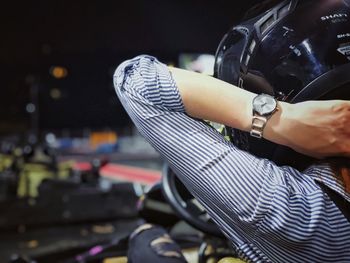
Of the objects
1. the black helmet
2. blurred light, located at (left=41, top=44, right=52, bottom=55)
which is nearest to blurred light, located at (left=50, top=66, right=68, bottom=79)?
blurred light, located at (left=41, top=44, right=52, bottom=55)

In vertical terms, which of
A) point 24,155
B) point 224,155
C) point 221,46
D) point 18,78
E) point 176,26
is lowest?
point 18,78

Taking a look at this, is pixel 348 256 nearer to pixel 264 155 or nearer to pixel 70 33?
pixel 264 155

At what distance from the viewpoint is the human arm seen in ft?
2.72

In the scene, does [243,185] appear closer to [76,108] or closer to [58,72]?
[58,72]

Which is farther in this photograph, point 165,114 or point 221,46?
point 221,46

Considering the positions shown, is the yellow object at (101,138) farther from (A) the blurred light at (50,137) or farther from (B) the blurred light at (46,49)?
(B) the blurred light at (46,49)

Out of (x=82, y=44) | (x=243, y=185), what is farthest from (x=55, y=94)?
(x=243, y=185)

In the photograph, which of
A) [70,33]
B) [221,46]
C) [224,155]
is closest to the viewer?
[224,155]

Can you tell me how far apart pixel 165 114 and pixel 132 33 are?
33.9 ft

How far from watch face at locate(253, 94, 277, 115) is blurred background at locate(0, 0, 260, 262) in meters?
0.41

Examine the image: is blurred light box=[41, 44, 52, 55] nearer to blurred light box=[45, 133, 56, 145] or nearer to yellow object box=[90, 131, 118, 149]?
blurred light box=[45, 133, 56, 145]

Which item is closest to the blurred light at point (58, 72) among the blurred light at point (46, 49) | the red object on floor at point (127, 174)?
the blurred light at point (46, 49)

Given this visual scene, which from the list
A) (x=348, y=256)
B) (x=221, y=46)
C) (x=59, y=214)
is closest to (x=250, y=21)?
(x=221, y=46)

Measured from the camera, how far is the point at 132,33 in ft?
35.9
